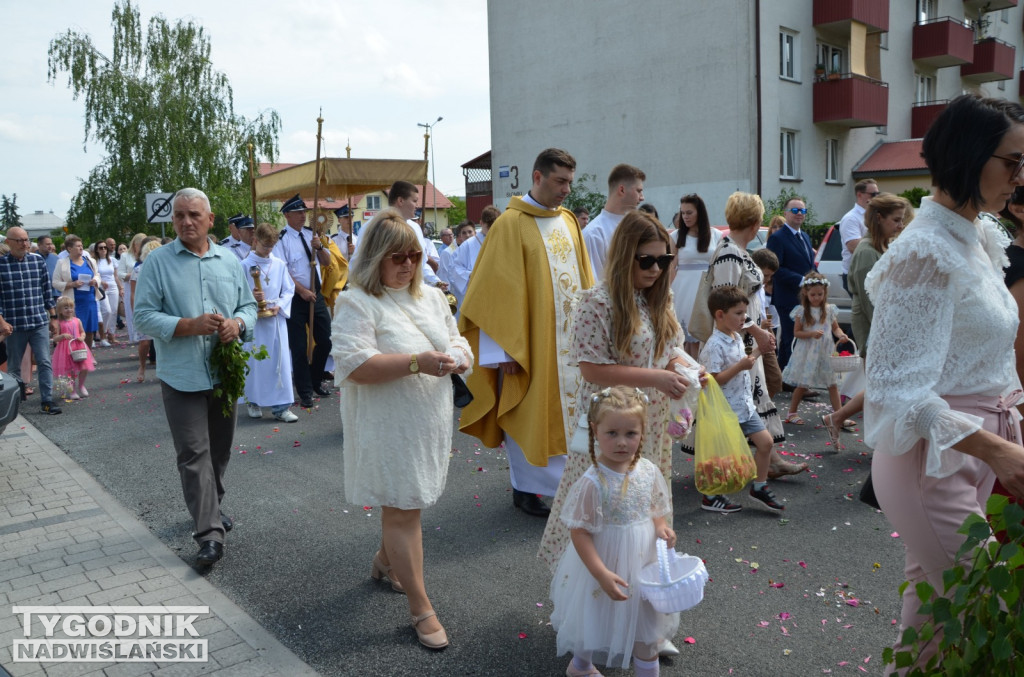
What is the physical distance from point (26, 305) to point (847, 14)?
22448mm

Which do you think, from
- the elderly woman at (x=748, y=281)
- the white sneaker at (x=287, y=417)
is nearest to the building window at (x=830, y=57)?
the elderly woman at (x=748, y=281)

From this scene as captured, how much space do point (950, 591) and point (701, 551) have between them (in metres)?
2.85

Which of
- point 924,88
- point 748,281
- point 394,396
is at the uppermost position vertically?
point 924,88

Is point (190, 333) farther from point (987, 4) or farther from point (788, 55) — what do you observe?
point (987, 4)

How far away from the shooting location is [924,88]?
A: 29547mm

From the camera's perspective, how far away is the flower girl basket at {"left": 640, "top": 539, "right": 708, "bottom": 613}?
10.00ft

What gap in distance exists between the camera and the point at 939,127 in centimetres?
237

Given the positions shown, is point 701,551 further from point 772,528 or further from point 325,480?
point 325,480

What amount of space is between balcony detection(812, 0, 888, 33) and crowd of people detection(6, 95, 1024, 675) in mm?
19273

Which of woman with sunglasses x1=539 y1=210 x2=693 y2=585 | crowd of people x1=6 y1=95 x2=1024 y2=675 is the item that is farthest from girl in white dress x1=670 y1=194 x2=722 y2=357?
woman with sunglasses x1=539 y1=210 x2=693 y2=585

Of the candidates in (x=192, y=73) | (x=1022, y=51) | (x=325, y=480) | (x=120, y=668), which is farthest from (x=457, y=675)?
(x=1022, y=51)

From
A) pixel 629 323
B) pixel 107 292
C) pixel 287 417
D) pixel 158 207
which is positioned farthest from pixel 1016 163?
pixel 107 292

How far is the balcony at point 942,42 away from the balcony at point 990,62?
205 centimetres

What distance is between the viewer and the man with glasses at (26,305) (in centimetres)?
923
